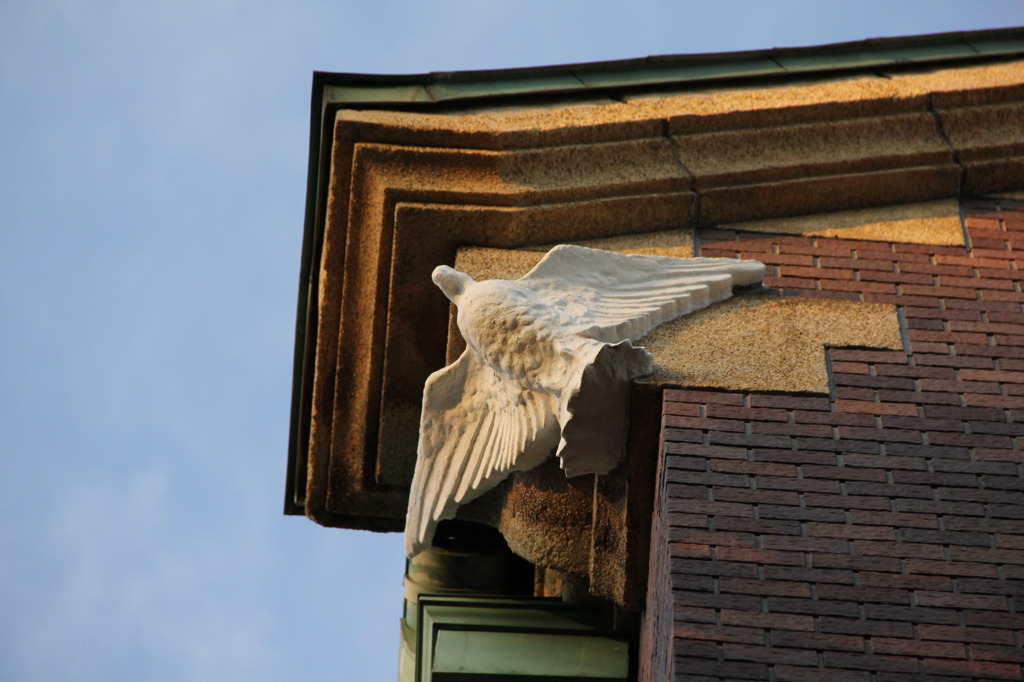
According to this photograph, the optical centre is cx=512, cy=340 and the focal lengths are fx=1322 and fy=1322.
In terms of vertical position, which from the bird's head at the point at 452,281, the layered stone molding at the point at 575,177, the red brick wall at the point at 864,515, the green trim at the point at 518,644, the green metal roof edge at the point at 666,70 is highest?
the green metal roof edge at the point at 666,70

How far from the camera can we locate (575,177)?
622cm

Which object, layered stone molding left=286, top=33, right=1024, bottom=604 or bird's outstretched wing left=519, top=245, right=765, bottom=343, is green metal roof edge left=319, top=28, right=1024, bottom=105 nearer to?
layered stone molding left=286, top=33, right=1024, bottom=604

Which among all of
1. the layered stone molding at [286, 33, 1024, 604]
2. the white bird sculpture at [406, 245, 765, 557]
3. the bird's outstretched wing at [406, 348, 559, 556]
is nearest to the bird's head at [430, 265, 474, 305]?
the white bird sculpture at [406, 245, 765, 557]

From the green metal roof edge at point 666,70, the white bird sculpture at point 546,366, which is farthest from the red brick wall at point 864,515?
the green metal roof edge at point 666,70

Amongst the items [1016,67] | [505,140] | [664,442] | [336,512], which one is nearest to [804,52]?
[1016,67]

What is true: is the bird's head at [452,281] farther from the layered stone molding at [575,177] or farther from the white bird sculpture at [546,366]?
the layered stone molding at [575,177]

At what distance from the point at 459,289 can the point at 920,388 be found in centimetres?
189

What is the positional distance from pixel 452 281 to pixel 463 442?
70cm

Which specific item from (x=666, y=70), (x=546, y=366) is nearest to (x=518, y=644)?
(x=546, y=366)

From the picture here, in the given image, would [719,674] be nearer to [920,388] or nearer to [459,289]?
[920,388]

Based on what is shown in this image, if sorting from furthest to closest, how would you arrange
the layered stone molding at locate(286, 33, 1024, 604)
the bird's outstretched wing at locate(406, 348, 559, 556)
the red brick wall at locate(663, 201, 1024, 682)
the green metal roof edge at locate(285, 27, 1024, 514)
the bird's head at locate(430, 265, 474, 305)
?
1. the green metal roof edge at locate(285, 27, 1024, 514)
2. the layered stone molding at locate(286, 33, 1024, 604)
3. the bird's head at locate(430, 265, 474, 305)
4. the bird's outstretched wing at locate(406, 348, 559, 556)
5. the red brick wall at locate(663, 201, 1024, 682)

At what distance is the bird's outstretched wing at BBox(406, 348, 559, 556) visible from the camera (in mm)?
5344

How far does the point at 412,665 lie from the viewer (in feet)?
23.7

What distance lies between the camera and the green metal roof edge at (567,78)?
21.3 feet
